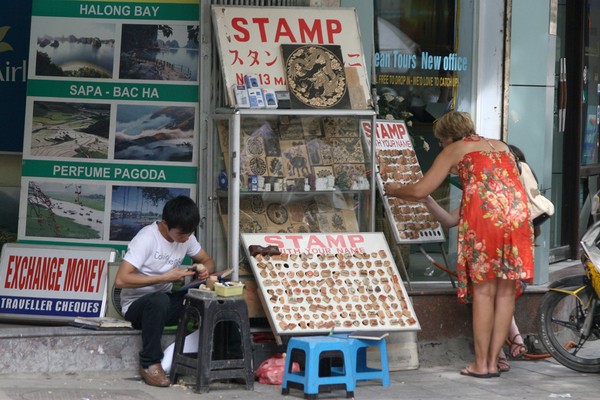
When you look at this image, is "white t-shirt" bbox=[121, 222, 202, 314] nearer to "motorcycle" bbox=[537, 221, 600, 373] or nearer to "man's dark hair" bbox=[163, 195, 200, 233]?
"man's dark hair" bbox=[163, 195, 200, 233]

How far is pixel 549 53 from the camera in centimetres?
931

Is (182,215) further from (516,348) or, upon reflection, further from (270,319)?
(516,348)

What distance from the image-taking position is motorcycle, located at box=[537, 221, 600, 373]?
8.15m

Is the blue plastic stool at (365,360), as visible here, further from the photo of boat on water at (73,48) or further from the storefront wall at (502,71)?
the photo of boat on water at (73,48)

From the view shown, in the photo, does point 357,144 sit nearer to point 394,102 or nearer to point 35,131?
point 394,102

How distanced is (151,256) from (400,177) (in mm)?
2045

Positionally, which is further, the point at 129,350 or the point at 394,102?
the point at 394,102

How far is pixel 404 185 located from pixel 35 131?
2.61 meters

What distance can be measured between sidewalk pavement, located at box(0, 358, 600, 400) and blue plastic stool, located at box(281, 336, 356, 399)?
3.7 inches

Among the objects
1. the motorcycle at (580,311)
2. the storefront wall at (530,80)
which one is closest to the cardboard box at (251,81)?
the storefront wall at (530,80)

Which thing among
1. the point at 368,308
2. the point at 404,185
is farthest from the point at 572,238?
the point at 368,308

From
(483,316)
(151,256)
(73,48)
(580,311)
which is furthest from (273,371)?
(73,48)

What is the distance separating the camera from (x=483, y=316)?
7902 mm

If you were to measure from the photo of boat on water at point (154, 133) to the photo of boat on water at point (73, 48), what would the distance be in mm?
336
